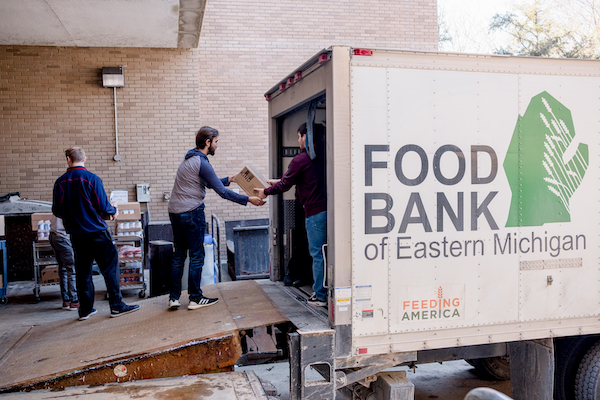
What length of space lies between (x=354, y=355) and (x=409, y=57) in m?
2.22

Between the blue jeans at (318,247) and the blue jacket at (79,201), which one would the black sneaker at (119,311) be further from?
the blue jeans at (318,247)

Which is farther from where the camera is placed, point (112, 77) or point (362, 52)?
point (112, 77)

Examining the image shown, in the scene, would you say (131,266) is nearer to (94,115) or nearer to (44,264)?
(44,264)

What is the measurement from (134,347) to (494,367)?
3.85 metres

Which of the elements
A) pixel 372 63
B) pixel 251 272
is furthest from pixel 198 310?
pixel 251 272

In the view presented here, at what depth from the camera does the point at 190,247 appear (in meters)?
4.84

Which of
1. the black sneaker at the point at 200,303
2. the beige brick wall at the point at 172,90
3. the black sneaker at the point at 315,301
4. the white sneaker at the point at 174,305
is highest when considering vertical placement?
the beige brick wall at the point at 172,90

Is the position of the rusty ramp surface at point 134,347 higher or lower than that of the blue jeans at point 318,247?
lower

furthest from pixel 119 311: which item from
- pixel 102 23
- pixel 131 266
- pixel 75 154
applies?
pixel 102 23

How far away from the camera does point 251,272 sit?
28.9ft

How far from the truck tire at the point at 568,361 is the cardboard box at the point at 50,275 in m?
7.93

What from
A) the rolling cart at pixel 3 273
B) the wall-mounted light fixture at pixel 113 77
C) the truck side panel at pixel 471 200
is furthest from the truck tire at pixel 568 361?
the wall-mounted light fixture at pixel 113 77

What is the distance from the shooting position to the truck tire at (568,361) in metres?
4.27

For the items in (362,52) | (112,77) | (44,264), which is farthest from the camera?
(112,77)
